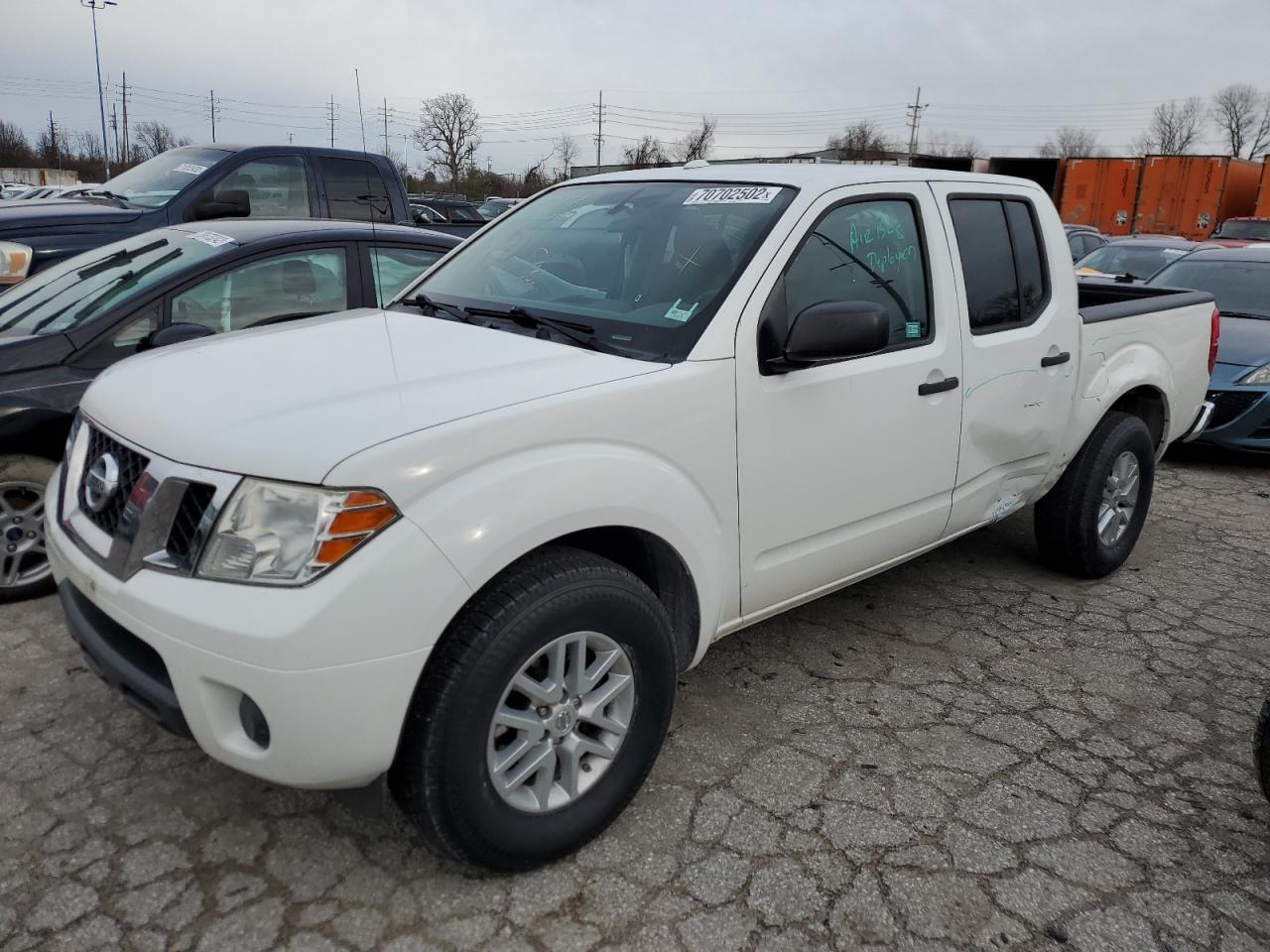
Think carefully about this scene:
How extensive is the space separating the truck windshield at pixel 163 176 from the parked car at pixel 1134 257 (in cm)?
843

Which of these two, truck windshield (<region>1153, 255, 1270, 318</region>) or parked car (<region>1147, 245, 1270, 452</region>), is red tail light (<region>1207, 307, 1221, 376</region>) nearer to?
parked car (<region>1147, 245, 1270, 452</region>)

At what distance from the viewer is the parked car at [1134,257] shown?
404 inches

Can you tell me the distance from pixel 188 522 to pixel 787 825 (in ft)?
5.73

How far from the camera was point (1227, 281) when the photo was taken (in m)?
8.12

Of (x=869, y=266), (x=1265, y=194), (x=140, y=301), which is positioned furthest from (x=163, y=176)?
(x=1265, y=194)

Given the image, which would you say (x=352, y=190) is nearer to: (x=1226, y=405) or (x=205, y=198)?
(x=205, y=198)

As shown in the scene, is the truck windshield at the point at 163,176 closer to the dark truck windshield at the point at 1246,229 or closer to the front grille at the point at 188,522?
the front grille at the point at 188,522

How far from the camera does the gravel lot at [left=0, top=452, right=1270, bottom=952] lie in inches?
90.1

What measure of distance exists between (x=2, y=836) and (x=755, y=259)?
258cm

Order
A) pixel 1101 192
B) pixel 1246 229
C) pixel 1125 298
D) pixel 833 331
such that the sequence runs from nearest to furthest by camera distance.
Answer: pixel 833 331
pixel 1125 298
pixel 1246 229
pixel 1101 192

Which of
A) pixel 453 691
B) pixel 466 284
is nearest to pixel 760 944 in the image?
pixel 453 691

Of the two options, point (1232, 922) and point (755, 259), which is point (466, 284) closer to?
point (755, 259)

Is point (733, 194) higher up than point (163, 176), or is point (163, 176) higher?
point (163, 176)

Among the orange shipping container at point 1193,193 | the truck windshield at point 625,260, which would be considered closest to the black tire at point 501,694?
the truck windshield at point 625,260
